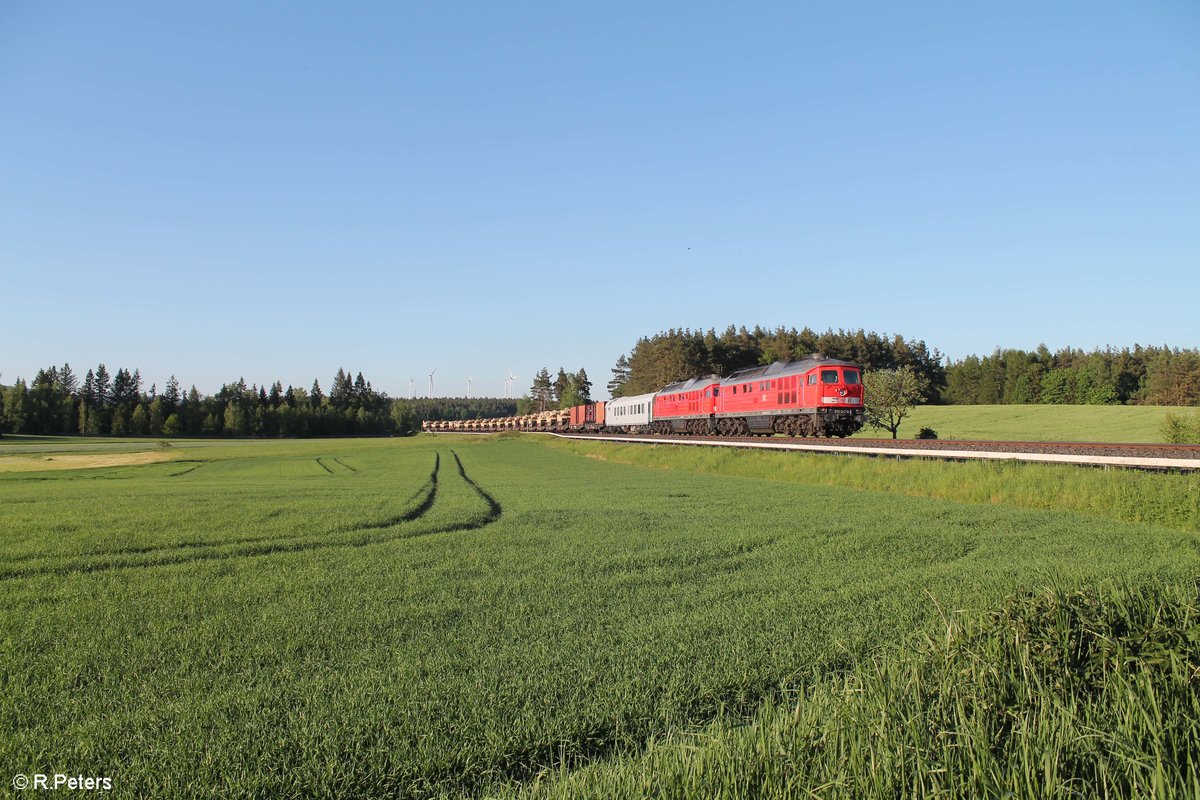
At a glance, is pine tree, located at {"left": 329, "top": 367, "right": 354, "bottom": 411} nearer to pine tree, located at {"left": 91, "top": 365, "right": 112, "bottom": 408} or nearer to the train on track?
pine tree, located at {"left": 91, "top": 365, "right": 112, "bottom": 408}

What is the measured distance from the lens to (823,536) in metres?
11.3

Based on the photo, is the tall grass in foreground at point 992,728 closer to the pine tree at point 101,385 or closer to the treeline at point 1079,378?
the treeline at point 1079,378

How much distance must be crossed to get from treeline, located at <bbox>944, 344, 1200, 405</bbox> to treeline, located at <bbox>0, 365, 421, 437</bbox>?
362 feet

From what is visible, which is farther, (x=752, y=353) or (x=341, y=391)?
(x=341, y=391)

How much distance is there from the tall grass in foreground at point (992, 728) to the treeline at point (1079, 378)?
98.6 m

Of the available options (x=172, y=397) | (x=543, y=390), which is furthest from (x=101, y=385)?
(x=543, y=390)

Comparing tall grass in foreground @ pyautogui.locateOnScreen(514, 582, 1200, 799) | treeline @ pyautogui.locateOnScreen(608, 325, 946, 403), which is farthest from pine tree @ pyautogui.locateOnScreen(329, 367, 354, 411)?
A: tall grass in foreground @ pyautogui.locateOnScreen(514, 582, 1200, 799)

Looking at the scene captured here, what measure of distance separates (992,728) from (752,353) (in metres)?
111

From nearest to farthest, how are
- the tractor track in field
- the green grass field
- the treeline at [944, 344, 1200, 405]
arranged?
the green grass field
the tractor track in field
the treeline at [944, 344, 1200, 405]

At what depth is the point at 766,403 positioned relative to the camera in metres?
36.8

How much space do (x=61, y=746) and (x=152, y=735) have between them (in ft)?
1.47

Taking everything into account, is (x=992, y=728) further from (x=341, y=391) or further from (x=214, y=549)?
(x=341, y=391)

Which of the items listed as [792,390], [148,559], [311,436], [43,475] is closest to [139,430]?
[311,436]

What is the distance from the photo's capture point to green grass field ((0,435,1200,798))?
3.47 m
